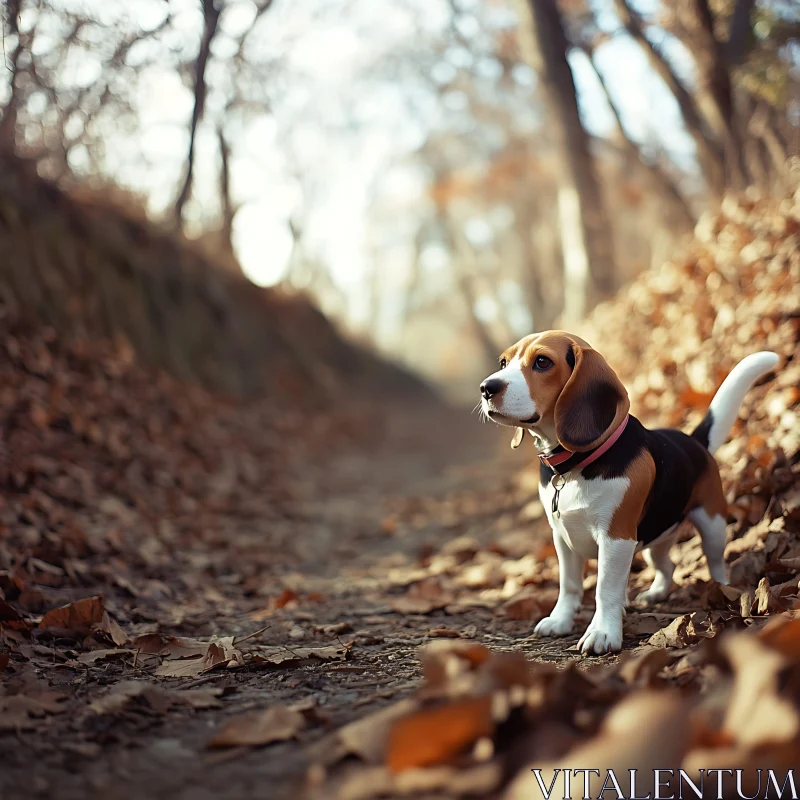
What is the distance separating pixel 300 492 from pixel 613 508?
225 inches

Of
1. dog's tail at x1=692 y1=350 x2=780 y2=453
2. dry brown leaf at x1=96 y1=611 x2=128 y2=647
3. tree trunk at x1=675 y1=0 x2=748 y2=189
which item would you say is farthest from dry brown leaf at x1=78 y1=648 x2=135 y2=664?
tree trunk at x1=675 y1=0 x2=748 y2=189

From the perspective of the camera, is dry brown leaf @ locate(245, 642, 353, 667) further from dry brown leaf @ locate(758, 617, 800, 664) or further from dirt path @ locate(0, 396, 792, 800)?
dry brown leaf @ locate(758, 617, 800, 664)

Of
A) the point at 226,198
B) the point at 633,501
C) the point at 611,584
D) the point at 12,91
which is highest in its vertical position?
the point at 226,198

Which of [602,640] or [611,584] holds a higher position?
[611,584]

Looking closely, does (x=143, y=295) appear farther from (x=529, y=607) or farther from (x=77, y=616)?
(x=529, y=607)

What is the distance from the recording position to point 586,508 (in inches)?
118

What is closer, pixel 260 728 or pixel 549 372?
pixel 260 728

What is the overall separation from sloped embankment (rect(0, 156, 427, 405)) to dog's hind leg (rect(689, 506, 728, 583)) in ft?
19.1

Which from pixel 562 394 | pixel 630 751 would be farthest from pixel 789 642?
pixel 562 394

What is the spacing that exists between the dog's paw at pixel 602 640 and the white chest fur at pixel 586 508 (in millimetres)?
340

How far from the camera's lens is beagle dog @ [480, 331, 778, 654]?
2.93m

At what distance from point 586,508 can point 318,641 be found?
1309mm

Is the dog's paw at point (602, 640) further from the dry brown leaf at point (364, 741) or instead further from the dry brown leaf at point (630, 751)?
the dry brown leaf at point (630, 751)

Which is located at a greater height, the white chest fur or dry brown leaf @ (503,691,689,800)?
the white chest fur
